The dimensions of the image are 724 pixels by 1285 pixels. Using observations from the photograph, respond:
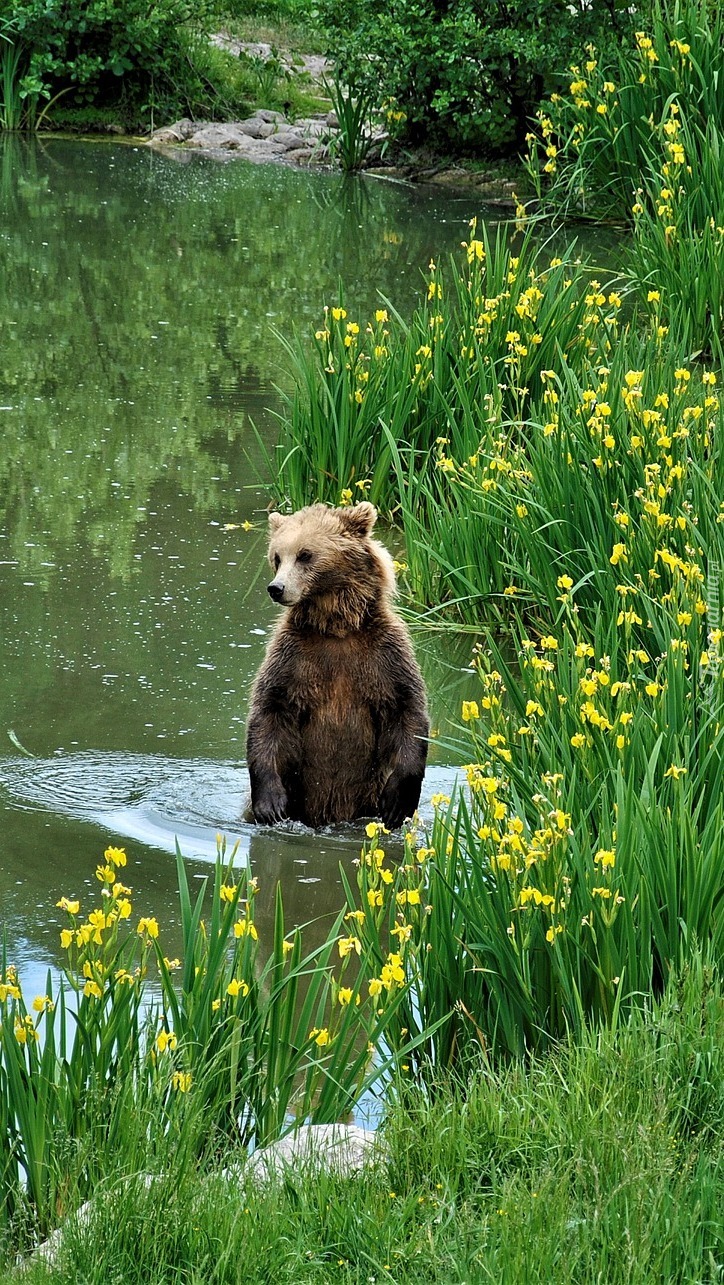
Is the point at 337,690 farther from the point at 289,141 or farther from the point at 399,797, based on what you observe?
the point at 289,141

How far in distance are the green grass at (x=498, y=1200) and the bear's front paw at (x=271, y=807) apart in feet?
7.40

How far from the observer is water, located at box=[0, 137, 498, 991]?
17.6ft

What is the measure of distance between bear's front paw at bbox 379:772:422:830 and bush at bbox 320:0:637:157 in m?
13.4

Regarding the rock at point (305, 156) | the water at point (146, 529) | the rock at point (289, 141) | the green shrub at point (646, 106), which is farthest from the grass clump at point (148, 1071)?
the rock at point (289, 141)

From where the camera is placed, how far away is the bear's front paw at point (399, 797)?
5.61 metres

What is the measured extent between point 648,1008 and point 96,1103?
1.14 metres

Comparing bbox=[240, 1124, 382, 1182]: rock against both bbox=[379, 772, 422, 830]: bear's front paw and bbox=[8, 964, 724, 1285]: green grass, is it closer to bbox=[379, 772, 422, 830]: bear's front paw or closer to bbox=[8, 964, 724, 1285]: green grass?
bbox=[8, 964, 724, 1285]: green grass

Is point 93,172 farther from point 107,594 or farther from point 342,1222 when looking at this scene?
point 342,1222

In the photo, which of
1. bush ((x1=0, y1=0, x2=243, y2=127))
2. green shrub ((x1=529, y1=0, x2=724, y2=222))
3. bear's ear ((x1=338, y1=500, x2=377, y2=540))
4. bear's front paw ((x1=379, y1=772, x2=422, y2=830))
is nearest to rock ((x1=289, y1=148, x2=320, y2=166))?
bush ((x1=0, y1=0, x2=243, y2=127))

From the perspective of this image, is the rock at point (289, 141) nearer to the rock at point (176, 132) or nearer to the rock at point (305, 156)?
the rock at point (305, 156)

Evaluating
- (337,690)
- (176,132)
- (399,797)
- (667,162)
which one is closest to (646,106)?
(667,162)

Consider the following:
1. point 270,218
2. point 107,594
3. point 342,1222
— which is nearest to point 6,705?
point 107,594

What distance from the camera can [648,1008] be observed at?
3.51m

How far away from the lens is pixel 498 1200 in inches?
119
